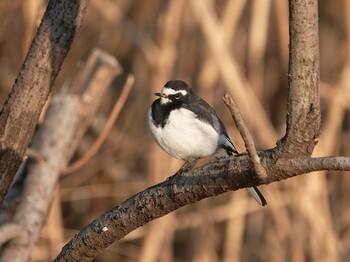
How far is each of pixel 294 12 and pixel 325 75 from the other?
9.58ft

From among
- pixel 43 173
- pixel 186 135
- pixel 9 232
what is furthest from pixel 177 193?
A: pixel 43 173

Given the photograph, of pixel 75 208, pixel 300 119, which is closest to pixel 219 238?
pixel 75 208

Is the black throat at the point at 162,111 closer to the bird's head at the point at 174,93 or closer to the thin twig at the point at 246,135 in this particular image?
the bird's head at the point at 174,93

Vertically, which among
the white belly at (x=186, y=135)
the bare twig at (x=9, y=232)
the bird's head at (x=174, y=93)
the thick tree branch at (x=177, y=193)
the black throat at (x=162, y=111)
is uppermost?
the bird's head at (x=174, y=93)

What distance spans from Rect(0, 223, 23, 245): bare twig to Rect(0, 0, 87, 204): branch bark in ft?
0.92

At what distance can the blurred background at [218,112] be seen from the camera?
10.1ft

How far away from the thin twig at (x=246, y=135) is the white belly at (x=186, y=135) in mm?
782

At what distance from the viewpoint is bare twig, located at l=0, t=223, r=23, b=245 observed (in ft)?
6.24

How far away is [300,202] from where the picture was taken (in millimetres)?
3109

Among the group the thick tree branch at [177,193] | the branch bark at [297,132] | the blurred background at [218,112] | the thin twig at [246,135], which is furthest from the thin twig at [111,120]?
the thin twig at [246,135]

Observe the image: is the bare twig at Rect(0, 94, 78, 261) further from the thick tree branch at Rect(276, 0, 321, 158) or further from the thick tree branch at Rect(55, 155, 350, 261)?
the thick tree branch at Rect(276, 0, 321, 158)

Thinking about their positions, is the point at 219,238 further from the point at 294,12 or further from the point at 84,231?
the point at 294,12

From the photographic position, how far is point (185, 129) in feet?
6.53

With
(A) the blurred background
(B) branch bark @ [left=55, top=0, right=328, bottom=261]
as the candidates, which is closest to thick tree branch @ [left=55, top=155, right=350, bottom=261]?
(B) branch bark @ [left=55, top=0, right=328, bottom=261]
